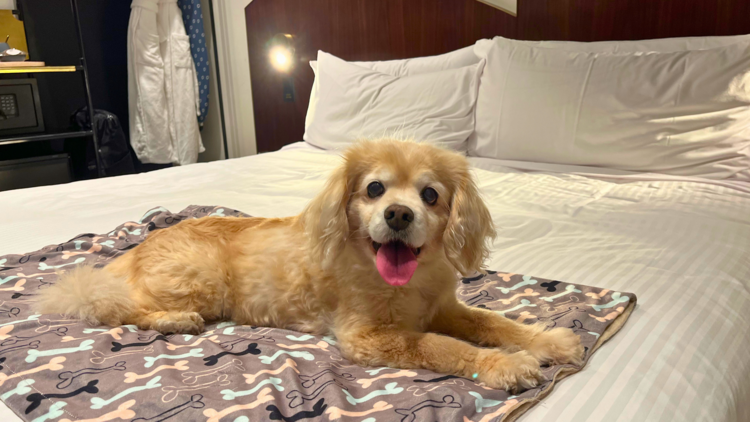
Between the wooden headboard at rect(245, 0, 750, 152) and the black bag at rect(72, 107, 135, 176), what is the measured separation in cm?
104

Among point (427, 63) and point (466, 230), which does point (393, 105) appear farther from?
point (466, 230)

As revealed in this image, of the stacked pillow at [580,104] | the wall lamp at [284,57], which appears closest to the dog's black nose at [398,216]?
the stacked pillow at [580,104]

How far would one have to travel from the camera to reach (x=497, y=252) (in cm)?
146

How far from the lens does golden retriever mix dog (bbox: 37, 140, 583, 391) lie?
944mm

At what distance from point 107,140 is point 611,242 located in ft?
12.1

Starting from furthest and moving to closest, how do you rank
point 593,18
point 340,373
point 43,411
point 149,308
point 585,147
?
point 593,18 < point 585,147 < point 149,308 < point 340,373 < point 43,411

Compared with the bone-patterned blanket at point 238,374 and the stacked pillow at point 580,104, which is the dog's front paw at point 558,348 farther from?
the stacked pillow at point 580,104

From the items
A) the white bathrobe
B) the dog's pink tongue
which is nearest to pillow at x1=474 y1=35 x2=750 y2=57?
the dog's pink tongue

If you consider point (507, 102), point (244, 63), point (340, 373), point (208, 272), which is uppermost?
point (244, 63)

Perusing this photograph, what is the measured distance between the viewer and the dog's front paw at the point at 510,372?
81 centimetres

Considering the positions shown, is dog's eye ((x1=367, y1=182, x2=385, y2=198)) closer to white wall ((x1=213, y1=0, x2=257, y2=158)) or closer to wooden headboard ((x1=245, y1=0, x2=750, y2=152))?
wooden headboard ((x1=245, y1=0, x2=750, y2=152))

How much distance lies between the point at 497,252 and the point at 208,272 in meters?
0.78

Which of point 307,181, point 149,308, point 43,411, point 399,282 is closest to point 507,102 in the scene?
point 307,181

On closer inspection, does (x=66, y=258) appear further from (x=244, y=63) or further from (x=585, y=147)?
(x=244, y=63)
